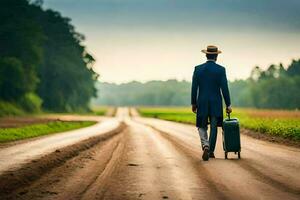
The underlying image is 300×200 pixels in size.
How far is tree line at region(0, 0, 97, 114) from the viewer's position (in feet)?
215

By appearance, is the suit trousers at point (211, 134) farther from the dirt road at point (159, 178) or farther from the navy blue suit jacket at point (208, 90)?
the dirt road at point (159, 178)

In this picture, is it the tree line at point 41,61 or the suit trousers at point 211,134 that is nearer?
the suit trousers at point 211,134

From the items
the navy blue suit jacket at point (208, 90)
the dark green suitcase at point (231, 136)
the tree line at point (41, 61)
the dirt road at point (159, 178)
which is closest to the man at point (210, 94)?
the navy blue suit jacket at point (208, 90)

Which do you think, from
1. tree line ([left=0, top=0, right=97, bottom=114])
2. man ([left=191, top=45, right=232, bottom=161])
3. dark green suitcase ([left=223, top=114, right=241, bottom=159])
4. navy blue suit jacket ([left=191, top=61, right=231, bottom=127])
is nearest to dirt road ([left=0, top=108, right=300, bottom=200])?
dark green suitcase ([left=223, top=114, right=241, bottom=159])

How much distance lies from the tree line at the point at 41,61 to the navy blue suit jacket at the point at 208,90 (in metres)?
51.7

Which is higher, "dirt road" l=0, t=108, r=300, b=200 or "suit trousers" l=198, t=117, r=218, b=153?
"suit trousers" l=198, t=117, r=218, b=153

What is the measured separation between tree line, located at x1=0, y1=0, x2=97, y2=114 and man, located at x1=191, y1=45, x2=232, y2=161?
51739mm

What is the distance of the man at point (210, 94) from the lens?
1235cm

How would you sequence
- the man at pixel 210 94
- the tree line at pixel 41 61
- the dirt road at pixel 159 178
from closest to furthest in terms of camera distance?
the dirt road at pixel 159 178 < the man at pixel 210 94 < the tree line at pixel 41 61

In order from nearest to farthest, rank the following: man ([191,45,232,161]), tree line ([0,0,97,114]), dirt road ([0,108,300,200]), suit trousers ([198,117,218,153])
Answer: dirt road ([0,108,300,200])
suit trousers ([198,117,218,153])
man ([191,45,232,161])
tree line ([0,0,97,114])

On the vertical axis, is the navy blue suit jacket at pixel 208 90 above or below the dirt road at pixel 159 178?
above

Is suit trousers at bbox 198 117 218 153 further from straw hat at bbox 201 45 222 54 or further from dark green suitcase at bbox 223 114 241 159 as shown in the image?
straw hat at bbox 201 45 222 54

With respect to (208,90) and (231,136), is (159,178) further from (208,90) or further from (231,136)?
(208,90)

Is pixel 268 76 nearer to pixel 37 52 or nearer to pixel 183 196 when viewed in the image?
pixel 37 52
